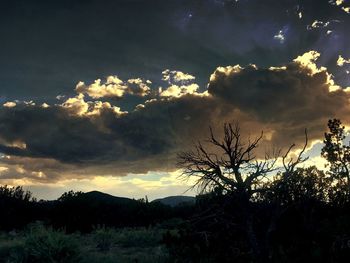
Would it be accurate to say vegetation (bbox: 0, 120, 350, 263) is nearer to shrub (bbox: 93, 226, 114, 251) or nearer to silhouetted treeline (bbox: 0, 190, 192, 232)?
shrub (bbox: 93, 226, 114, 251)

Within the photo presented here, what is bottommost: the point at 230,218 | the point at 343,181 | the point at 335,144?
the point at 230,218

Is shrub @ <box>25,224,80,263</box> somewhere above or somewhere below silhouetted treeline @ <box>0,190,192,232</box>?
below

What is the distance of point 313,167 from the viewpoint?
49.6 m

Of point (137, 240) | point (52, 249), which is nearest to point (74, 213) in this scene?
point (137, 240)

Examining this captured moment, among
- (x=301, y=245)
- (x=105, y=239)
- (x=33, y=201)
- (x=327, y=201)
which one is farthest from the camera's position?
Answer: (x=33, y=201)

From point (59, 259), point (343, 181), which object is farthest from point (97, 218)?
point (343, 181)

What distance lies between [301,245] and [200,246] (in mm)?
2994

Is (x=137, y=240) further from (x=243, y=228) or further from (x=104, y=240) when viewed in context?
(x=243, y=228)

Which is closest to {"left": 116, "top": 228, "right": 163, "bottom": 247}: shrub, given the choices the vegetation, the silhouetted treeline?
the vegetation

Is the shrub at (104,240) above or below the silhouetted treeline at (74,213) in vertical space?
below

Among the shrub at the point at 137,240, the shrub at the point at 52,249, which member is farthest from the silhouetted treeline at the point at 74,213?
the shrub at the point at 52,249

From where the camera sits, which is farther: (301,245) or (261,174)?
(301,245)

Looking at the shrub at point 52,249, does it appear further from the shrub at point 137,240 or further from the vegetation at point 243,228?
the shrub at point 137,240

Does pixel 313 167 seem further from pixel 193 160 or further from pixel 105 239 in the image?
pixel 193 160
